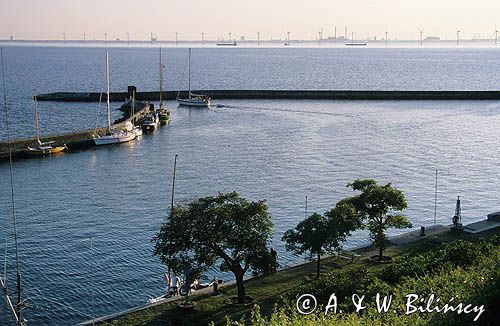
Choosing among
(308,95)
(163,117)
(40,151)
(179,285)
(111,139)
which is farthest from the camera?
(308,95)

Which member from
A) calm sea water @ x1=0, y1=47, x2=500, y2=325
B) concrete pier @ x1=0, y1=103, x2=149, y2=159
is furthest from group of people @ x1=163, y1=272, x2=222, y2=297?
concrete pier @ x1=0, y1=103, x2=149, y2=159

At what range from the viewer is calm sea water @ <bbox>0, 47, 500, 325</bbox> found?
28.6 metres

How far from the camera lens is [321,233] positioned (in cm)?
2475

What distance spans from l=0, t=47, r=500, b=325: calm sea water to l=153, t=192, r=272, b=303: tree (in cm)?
426

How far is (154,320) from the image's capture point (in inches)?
861

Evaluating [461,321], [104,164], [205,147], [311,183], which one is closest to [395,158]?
[311,183]

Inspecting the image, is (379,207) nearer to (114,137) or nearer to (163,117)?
(114,137)

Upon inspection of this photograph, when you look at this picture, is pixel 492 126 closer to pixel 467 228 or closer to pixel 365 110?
pixel 365 110

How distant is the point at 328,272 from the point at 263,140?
3717 centimetres

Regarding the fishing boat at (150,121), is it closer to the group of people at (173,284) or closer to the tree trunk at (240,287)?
the group of people at (173,284)

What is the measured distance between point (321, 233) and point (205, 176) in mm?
22701

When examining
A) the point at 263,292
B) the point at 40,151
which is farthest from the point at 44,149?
the point at 263,292

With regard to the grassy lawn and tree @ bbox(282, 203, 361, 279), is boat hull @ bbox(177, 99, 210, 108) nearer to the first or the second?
the grassy lawn

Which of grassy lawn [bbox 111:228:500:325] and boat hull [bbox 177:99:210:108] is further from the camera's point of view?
boat hull [bbox 177:99:210:108]
